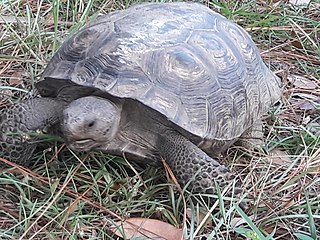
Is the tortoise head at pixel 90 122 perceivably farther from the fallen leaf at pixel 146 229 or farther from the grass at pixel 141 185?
the fallen leaf at pixel 146 229

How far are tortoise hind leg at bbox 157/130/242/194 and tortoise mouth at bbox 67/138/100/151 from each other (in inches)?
10.8

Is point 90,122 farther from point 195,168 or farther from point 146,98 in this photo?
point 195,168

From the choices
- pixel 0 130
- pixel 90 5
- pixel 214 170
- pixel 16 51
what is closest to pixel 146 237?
pixel 214 170

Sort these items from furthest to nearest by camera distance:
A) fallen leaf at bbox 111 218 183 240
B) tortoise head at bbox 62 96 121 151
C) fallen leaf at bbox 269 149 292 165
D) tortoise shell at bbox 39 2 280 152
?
fallen leaf at bbox 269 149 292 165
tortoise shell at bbox 39 2 280 152
tortoise head at bbox 62 96 121 151
fallen leaf at bbox 111 218 183 240

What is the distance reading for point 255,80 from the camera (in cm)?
269

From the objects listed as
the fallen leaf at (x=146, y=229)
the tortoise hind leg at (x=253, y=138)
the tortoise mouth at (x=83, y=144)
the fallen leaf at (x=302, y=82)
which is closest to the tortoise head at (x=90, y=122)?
the tortoise mouth at (x=83, y=144)

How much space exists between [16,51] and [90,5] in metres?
0.54

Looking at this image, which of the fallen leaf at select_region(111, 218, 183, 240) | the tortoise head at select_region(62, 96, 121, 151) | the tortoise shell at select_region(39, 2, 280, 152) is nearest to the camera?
the fallen leaf at select_region(111, 218, 183, 240)

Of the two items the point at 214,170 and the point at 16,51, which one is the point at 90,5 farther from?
the point at 214,170

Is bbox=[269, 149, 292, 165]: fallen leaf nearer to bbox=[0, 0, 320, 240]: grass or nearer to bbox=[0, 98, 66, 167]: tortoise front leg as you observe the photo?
bbox=[0, 0, 320, 240]: grass

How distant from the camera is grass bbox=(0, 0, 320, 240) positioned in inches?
82.4

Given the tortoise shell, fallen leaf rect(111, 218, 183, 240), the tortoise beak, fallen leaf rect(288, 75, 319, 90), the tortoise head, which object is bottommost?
fallen leaf rect(288, 75, 319, 90)

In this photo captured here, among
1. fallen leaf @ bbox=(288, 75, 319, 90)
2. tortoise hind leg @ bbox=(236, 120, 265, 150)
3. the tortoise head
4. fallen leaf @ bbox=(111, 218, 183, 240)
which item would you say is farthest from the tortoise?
fallen leaf @ bbox=(288, 75, 319, 90)

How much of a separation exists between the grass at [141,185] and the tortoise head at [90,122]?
99mm
